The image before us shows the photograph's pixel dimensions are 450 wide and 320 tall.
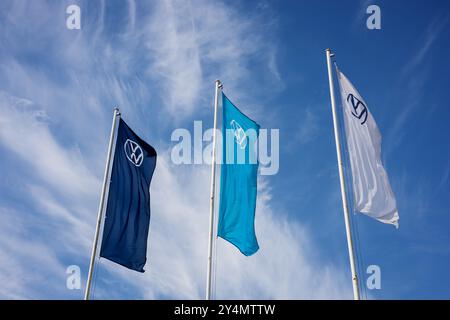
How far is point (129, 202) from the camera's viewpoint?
1962cm

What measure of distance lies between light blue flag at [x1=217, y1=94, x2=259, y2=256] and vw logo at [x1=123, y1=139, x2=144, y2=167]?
4.07 m

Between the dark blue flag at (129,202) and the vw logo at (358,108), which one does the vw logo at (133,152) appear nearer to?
Answer: the dark blue flag at (129,202)

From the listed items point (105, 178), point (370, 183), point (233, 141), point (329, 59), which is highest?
point (329, 59)

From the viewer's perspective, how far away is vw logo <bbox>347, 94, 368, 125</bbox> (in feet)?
59.4

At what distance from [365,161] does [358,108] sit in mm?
2417

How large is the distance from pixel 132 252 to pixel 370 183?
10.1 metres

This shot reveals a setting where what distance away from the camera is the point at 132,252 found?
1869 centimetres

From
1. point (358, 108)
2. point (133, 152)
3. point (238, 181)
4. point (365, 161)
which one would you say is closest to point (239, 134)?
point (238, 181)

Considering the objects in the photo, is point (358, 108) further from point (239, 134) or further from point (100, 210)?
point (100, 210)

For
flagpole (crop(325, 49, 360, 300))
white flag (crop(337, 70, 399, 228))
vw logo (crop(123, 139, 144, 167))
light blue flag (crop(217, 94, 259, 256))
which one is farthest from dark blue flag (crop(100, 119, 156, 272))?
white flag (crop(337, 70, 399, 228))

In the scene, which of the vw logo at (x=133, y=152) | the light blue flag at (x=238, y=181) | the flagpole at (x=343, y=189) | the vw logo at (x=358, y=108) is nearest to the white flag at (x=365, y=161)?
the vw logo at (x=358, y=108)
